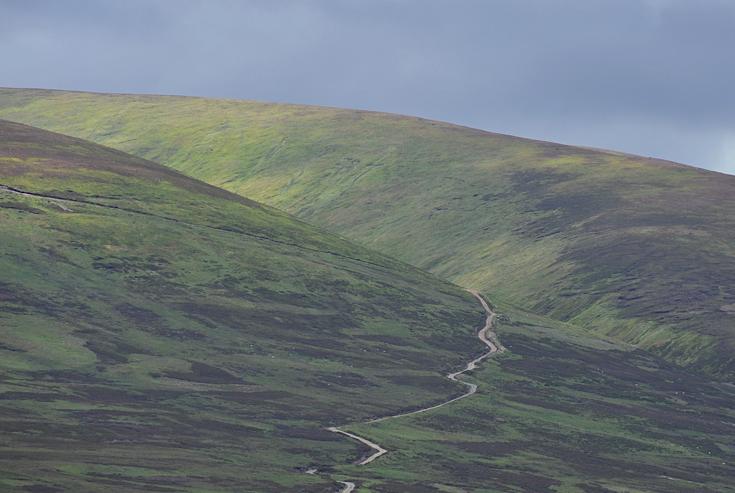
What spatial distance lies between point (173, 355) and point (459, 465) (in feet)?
167

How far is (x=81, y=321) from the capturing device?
186875 millimetres

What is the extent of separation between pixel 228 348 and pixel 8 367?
124 ft

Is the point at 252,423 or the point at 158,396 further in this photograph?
the point at 158,396

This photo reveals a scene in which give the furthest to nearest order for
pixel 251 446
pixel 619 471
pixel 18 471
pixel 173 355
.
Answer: pixel 173 355
pixel 619 471
pixel 251 446
pixel 18 471

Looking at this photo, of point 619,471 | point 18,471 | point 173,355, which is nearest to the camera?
point 18,471

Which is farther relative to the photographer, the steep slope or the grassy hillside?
the grassy hillside

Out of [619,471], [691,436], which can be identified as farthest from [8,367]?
[691,436]

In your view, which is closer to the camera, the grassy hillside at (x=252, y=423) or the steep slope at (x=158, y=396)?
the steep slope at (x=158, y=396)

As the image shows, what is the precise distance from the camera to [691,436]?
623ft

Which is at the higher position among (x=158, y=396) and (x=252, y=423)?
(x=158, y=396)

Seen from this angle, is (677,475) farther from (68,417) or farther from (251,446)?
(68,417)

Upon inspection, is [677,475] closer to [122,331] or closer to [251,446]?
[251,446]

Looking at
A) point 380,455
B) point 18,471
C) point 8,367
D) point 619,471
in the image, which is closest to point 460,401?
point 619,471

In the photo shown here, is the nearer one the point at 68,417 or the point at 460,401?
the point at 68,417
